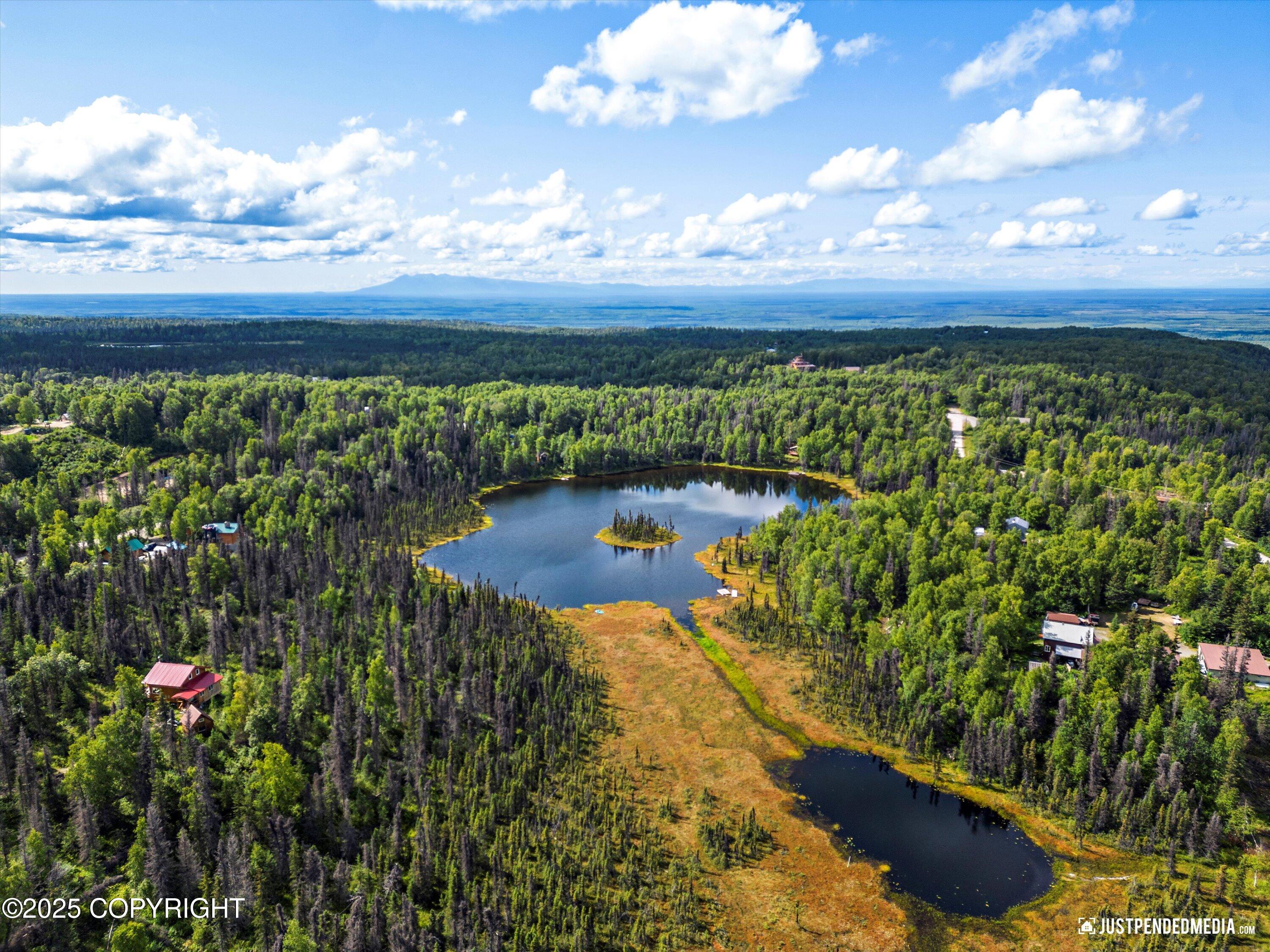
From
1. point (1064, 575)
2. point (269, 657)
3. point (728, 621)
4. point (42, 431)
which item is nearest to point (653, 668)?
point (728, 621)

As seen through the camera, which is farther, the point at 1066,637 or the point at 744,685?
the point at 1066,637

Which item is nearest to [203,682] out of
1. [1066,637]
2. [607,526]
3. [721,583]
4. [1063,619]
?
[721,583]

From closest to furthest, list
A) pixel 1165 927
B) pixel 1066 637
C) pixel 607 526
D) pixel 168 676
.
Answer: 1. pixel 1165 927
2. pixel 168 676
3. pixel 1066 637
4. pixel 607 526

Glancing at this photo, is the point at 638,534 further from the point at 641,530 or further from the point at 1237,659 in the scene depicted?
the point at 1237,659

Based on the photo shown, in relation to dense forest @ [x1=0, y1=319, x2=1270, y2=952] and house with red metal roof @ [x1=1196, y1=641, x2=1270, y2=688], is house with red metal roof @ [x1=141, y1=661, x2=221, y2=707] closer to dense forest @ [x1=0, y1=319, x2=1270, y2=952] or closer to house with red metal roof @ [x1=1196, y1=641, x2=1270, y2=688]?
dense forest @ [x1=0, y1=319, x2=1270, y2=952]

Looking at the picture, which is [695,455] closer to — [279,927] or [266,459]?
[266,459]

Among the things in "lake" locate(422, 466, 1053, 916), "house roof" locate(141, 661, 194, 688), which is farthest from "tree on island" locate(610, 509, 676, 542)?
"house roof" locate(141, 661, 194, 688)
